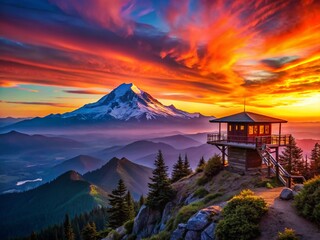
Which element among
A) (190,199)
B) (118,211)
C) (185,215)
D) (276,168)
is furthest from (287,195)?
(118,211)

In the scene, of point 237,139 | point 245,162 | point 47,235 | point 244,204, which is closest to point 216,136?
point 237,139

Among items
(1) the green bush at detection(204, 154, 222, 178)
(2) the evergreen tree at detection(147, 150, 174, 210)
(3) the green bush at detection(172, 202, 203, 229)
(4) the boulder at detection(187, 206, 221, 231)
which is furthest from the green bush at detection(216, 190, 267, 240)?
(2) the evergreen tree at detection(147, 150, 174, 210)

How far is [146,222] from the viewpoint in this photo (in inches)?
1389

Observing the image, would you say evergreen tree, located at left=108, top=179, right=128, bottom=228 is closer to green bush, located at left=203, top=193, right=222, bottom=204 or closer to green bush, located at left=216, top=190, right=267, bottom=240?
green bush, located at left=203, top=193, right=222, bottom=204

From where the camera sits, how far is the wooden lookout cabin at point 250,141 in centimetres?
3185

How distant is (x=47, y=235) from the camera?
11756 cm

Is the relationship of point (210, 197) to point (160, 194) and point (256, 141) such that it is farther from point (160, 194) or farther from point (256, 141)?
point (160, 194)

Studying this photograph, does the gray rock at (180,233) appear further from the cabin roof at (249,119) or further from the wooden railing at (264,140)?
the cabin roof at (249,119)

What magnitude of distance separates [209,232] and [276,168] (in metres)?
15.7

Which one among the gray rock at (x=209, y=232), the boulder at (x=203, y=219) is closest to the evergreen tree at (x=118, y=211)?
the boulder at (x=203, y=219)

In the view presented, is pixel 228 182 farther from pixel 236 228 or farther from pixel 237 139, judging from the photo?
pixel 236 228

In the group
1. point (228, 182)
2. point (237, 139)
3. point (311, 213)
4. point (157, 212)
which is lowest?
point (157, 212)

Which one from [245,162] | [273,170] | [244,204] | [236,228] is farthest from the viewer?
[245,162]

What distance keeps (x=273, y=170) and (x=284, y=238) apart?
61.4 ft
